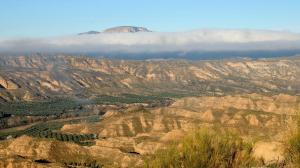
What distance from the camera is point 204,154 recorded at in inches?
1368

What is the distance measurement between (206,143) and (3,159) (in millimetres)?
90597

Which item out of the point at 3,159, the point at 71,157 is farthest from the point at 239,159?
the point at 71,157

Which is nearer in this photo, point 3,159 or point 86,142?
point 3,159

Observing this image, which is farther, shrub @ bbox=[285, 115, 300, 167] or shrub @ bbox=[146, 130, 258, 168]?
shrub @ bbox=[146, 130, 258, 168]

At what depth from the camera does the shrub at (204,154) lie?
34.5m

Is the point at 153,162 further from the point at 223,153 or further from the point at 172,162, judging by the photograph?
the point at 223,153

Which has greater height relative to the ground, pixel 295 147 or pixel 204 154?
pixel 295 147

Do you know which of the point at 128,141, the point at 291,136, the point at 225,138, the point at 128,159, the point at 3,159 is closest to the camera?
the point at 291,136

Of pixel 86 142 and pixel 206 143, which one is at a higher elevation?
pixel 206 143

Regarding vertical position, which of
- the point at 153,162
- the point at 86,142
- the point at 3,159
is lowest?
the point at 86,142

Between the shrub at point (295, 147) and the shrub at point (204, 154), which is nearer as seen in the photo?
the shrub at point (295, 147)

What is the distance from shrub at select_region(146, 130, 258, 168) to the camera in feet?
113

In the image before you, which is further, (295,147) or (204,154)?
(204,154)

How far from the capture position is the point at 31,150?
5930 inches
